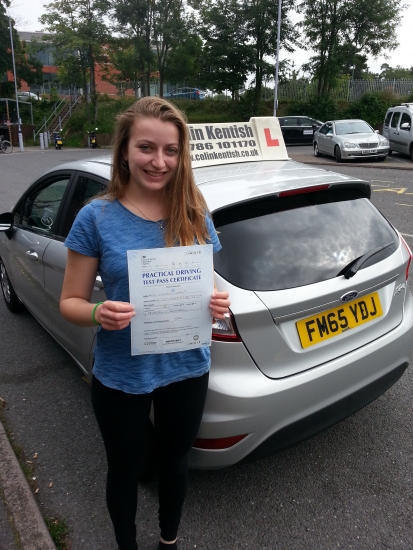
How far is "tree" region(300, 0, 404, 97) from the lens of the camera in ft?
104

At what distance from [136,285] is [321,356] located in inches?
43.0

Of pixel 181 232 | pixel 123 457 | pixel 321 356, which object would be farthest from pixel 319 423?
pixel 181 232

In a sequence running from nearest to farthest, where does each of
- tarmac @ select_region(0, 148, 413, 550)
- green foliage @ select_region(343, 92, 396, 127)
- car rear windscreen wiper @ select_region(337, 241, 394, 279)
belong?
tarmac @ select_region(0, 148, 413, 550)
car rear windscreen wiper @ select_region(337, 241, 394, 279)
green foliage @ select_region(343, 92, 396, 127)

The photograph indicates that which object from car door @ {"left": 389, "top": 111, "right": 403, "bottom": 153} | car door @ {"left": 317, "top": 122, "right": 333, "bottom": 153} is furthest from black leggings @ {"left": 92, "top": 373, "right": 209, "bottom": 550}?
car door @ {"left": 389, "top": 111, "right": 403, "bottom": 153}

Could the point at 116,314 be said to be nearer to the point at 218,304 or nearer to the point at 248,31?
the point at 218,304

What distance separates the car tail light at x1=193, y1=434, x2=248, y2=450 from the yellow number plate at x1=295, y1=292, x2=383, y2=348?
0.50 m

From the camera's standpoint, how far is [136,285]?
1.52 m

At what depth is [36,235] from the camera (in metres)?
3.52

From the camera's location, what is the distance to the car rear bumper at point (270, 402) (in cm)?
201

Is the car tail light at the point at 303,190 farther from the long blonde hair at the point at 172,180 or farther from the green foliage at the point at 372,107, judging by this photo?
the green foliage at the point at 372,107

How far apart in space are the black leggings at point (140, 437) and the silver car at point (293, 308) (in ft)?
0.63

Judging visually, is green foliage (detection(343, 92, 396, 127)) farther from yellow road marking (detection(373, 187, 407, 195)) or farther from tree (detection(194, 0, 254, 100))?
yellow road marking (detection(373, 187, 407, 195))

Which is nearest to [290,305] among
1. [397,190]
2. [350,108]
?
[397,190]

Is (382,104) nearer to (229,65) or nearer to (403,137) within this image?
(229,65)
